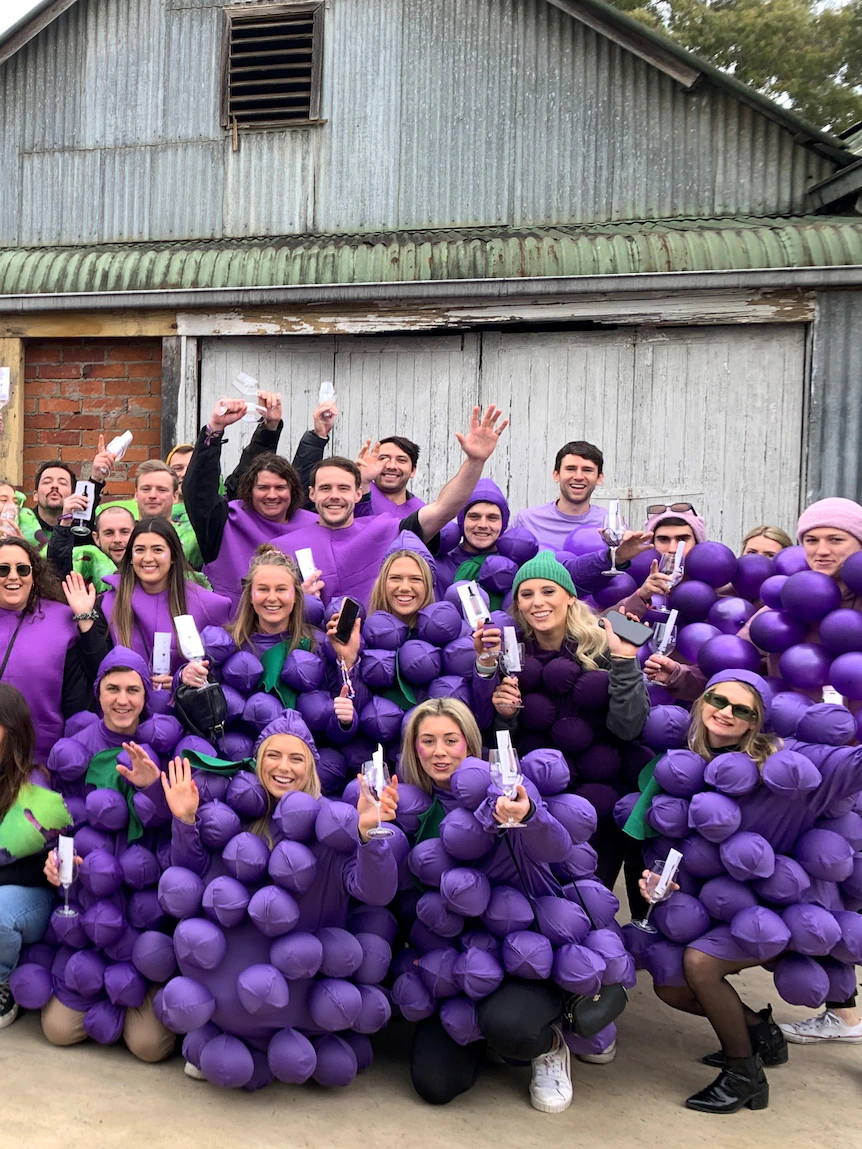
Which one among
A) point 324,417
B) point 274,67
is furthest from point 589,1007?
point 274,67

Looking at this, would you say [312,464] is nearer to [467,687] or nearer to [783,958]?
[467,687]

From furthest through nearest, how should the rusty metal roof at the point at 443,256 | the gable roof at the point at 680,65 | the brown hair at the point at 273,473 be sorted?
the gable roof at the point at 680,65, the rusty metal roof at the point at 443,256, the brown hair at the point at 273,473

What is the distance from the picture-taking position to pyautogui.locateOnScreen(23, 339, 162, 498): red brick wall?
8320 mm

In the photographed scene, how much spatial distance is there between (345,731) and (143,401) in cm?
441

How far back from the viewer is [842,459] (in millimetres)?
7270

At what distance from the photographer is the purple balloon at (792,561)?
15.8 ft

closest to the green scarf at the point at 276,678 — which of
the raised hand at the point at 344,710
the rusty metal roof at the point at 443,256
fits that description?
the raised hand at the point at 344,710

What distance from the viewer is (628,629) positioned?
14.4ft

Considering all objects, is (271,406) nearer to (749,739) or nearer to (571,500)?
(571,500)

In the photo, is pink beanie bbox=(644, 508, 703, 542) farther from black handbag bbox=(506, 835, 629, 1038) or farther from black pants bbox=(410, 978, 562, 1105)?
black pants bbox=(410, 978, 562, 1105)

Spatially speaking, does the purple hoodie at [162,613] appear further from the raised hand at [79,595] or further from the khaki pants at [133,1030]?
the khaki pants at [133,1030]

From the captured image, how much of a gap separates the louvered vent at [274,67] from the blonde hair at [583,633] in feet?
17.2

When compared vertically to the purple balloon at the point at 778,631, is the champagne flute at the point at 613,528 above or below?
above

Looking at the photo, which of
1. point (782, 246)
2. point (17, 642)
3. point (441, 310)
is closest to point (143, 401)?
point (441, 310)
